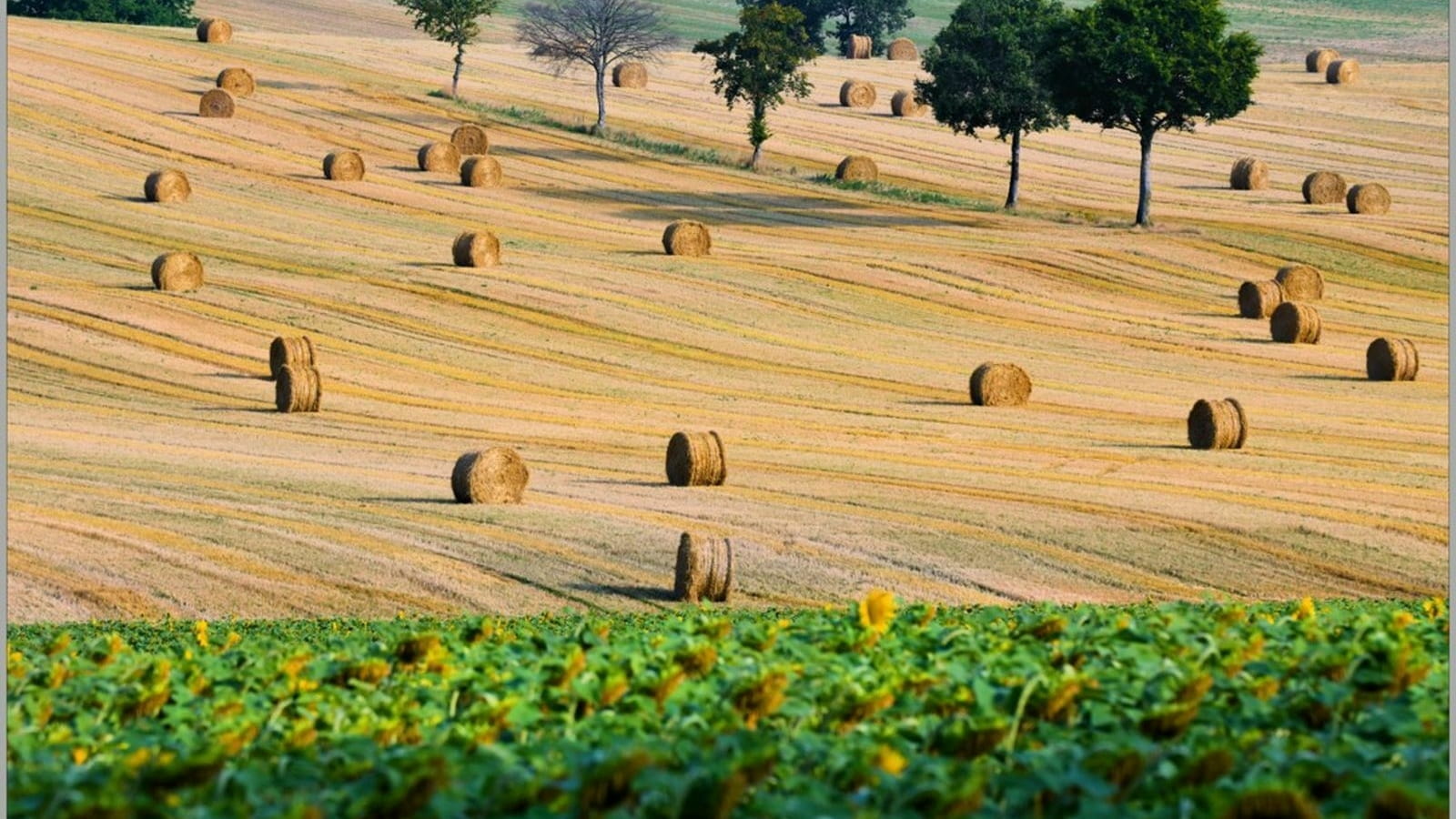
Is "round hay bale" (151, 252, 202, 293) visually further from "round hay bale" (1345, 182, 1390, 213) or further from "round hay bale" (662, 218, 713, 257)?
"round hay bale" (1345, 182, 1390, 213)

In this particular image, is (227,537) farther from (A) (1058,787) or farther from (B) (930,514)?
(A) (1058,787)

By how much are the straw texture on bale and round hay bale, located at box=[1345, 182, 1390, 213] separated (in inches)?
1973

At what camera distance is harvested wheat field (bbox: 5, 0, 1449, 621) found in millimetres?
27672

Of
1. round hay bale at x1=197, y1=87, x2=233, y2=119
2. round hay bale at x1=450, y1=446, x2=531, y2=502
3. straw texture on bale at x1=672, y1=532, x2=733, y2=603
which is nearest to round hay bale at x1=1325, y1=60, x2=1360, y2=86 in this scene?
round hay bale at x1=197, y1=87, x2=233, y2=119

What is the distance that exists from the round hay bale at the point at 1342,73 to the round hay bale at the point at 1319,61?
168 cm

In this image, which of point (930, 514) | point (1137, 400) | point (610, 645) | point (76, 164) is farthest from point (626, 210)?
point (610, 645)

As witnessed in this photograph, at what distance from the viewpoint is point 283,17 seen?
121 meters

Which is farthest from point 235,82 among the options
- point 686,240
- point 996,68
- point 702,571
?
point 702,571

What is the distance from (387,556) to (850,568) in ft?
20.8

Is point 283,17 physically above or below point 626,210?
above

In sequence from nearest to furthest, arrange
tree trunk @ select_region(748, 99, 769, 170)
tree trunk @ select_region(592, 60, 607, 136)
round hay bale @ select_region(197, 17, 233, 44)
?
tree trunk @ select_region(748, 99, 769, 170) → tree trunk @ select_region(592, 60, 607, 136) → round hay bale @ select_region(197, 17, 233, 44)

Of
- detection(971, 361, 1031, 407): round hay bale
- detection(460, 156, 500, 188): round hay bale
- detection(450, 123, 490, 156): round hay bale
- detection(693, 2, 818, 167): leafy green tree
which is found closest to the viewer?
detection(971, 361, 1031, 407): round hay bale

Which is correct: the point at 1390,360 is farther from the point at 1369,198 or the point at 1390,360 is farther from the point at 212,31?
the point at 212,31

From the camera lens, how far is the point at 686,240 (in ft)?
190
